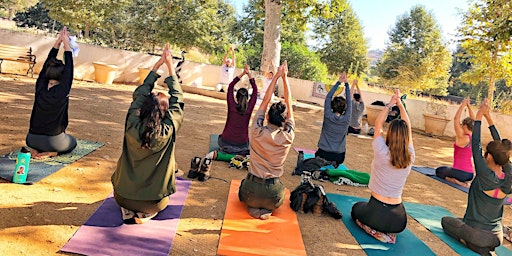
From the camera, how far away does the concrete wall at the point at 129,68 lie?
12227mm

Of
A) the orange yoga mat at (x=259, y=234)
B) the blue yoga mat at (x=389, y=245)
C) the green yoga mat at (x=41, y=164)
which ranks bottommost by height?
the blue yoga mat at (x=389, y=245)

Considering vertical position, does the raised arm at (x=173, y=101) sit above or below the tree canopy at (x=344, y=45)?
below

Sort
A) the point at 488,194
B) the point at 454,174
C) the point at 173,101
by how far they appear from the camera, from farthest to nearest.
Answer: the point at 454,174 < the point at 488,194 < the point at 173,101

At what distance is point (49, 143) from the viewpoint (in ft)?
15.1

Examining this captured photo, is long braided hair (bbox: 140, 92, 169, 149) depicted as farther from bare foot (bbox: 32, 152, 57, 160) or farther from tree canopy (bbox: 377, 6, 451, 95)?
tree canopy (bbox: 377, 6, 451, 95)

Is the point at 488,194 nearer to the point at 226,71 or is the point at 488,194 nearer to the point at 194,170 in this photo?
the point at 194,170

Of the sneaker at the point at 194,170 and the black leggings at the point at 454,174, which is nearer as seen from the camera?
the sneaker at the point at 194,170

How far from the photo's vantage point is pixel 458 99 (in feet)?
112

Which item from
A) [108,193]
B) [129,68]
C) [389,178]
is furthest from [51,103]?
[129,68]

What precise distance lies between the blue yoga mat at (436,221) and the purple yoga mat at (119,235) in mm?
2964

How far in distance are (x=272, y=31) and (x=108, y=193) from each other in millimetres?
11011

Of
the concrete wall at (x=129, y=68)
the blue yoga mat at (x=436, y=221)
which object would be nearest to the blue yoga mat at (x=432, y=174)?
the blue yoga mat at (x=436, y=221)

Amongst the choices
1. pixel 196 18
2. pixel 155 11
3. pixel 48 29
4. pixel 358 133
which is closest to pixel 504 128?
pixel 358 133

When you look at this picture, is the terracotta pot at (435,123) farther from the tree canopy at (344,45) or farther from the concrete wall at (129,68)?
the tree canopy at (344,45)
